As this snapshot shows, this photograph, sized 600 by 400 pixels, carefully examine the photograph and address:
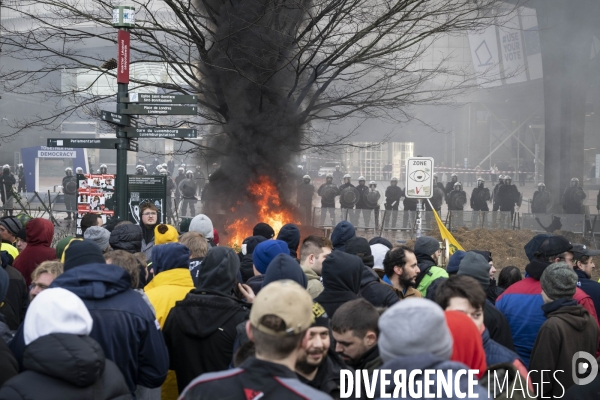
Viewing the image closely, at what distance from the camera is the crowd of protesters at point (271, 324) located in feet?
8.70

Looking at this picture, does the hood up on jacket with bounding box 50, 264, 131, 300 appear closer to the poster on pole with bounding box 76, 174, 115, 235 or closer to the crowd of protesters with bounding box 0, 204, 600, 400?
the crowd of protesters with bounding box 0, 204, 600, 400

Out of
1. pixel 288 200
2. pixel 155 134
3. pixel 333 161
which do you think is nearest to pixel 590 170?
pixel 333 161

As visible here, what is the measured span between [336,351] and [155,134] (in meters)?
6.55

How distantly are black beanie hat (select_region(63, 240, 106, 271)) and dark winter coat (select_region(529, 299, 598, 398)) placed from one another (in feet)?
9.16

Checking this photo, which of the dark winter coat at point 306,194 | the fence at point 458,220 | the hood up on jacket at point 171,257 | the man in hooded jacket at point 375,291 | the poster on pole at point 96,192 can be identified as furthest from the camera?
the dark winter coat at point 306,194

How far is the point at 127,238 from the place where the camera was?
6633 millimetres

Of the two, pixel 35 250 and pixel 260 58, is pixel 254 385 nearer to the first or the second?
pixel 35 250

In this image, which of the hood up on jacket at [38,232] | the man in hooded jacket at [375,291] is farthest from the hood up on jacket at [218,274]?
the hood up on jacket at [38,232]

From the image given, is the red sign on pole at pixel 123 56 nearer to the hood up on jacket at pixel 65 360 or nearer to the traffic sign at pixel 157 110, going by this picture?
the traffic sign at pixel 157 110

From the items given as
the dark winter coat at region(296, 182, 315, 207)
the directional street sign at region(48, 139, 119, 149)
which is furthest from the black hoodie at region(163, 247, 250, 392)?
the dark winter coat at region(296, 182, 315, 207)

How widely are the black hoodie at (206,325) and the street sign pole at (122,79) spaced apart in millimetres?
5443

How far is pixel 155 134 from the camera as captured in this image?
31.8 ft

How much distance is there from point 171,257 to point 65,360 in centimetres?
196

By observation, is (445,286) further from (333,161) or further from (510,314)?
(333,161)
